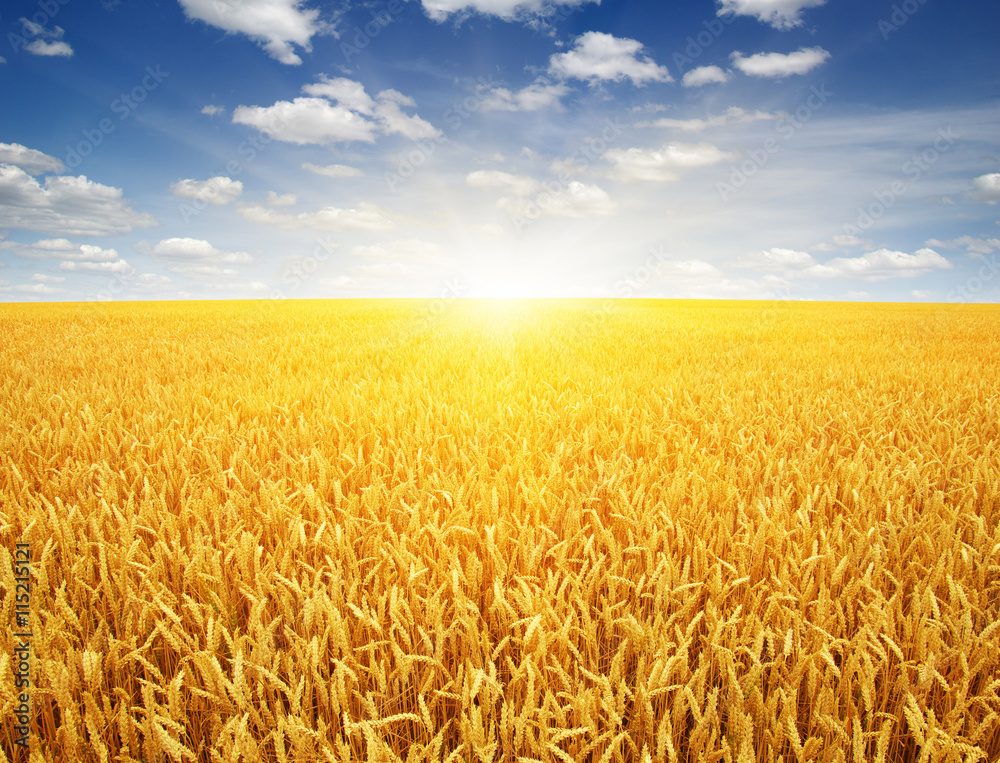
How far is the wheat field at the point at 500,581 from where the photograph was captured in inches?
42.3

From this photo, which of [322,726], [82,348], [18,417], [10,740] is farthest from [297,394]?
[82,348]

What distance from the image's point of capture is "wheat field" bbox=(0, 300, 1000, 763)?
108cm

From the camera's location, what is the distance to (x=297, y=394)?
386 cm

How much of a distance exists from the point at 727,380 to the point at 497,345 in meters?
3.52

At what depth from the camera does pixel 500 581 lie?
1454mm

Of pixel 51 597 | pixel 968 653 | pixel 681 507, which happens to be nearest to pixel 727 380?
pixel 681 507

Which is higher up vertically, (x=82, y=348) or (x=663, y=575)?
(x=82, y=348)

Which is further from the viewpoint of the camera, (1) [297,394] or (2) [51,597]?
(1) [297,394]

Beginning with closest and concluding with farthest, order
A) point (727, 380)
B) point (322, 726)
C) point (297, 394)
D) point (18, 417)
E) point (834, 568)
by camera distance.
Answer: point (322, 726)
point (834, 568)
point (18, 417)
point (297, 394)
point (727, 380)

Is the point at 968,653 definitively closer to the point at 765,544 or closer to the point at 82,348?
the point at 765,544

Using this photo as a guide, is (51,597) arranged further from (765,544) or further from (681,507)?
(765,544)

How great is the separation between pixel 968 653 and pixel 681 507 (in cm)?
85

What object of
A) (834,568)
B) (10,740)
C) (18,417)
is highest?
(18,417)

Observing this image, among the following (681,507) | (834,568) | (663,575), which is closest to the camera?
(663,575)
